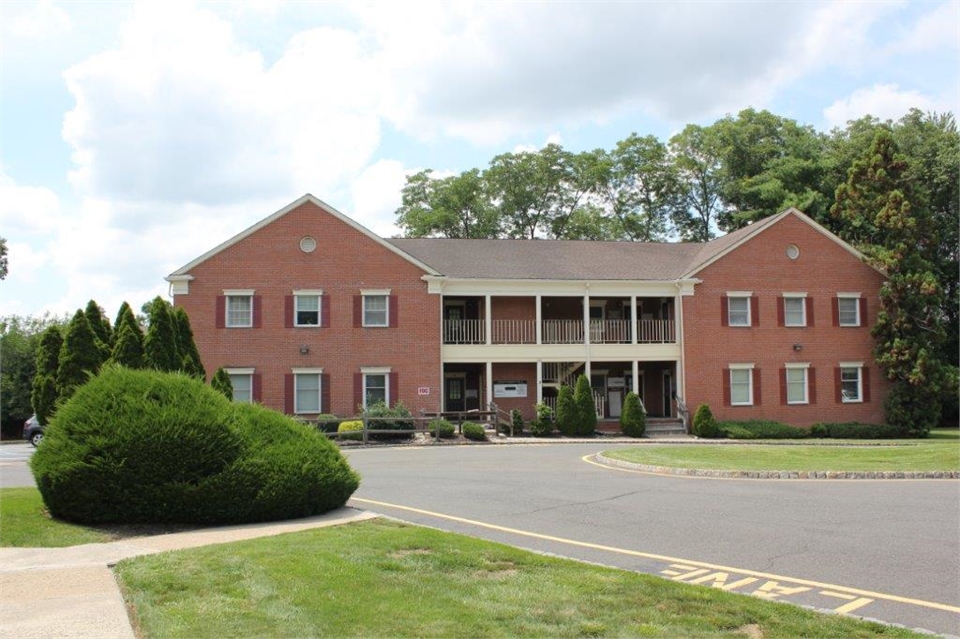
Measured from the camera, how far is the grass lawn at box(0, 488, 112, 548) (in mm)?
9562

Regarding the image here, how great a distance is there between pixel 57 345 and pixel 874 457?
22596mm

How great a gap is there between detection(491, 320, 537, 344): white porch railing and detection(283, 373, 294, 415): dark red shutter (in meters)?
8.80

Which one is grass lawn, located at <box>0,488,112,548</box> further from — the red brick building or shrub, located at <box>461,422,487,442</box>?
the red brick building

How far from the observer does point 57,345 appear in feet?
81.5

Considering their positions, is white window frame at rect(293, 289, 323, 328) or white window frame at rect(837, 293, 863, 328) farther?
white window frame at rect(837, 293, 863, 328)

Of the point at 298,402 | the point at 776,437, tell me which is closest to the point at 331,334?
the point at 298,402

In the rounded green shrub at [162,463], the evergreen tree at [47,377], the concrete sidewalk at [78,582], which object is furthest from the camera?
the evergreen tree at [47,377]

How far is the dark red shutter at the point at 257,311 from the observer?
108 feet

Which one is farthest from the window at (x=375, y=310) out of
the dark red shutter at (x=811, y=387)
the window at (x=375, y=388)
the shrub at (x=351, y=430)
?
the dark red shutter at (x=811, y=387)

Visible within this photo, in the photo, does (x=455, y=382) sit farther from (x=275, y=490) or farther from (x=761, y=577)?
(x=761, y=577)

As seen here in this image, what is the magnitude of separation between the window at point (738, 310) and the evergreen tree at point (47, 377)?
25.8 meters

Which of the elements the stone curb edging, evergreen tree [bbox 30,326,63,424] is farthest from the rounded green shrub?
evergreen tree [bbox 30,326,63,424]

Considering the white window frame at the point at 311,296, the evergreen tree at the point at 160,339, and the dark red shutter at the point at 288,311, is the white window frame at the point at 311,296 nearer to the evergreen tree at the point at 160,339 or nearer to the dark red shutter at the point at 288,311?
the dark red shutter at the point at 288,311

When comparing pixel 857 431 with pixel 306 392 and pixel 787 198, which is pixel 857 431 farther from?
pixel 306 392
